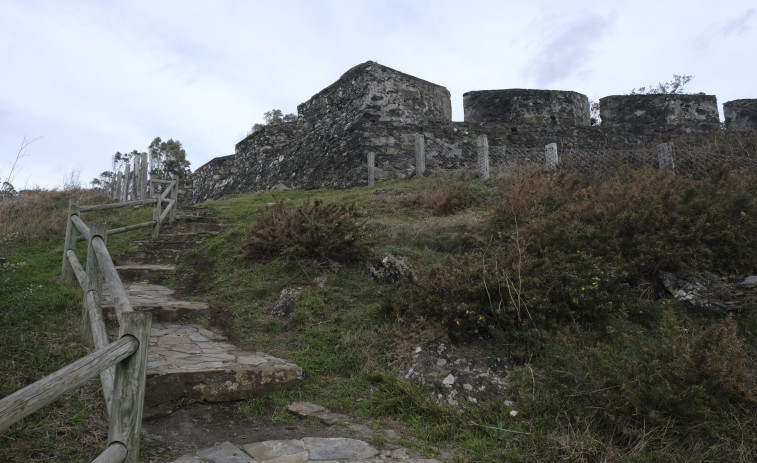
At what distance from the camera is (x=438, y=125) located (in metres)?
13.9

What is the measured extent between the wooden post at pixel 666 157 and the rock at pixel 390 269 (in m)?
5.20

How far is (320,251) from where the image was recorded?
249 inches

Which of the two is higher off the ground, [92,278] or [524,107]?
[524,107]

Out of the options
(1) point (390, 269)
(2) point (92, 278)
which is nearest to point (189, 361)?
(2) point (92, 278)

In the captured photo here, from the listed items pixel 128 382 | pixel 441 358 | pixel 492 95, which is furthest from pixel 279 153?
pixel 128 382

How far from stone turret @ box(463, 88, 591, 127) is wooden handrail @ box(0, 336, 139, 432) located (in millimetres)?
14284

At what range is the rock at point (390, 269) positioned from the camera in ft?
19.1

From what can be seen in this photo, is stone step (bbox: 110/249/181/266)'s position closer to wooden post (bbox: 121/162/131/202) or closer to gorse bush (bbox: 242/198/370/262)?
gorse bush (bbox: 242/198/370/262)

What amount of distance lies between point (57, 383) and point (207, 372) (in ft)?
6.61

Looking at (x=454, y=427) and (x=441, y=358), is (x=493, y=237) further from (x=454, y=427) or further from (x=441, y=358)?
(x=454, y=427)

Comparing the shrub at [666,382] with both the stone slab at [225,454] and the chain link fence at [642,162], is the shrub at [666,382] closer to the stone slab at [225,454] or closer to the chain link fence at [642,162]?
the stone slab at [225,454]

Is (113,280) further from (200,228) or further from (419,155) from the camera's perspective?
(419,155)

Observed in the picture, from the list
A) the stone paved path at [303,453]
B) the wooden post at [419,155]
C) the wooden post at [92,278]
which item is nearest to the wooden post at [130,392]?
the stone paved path at [303,453]

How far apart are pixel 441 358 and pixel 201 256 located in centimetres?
509
